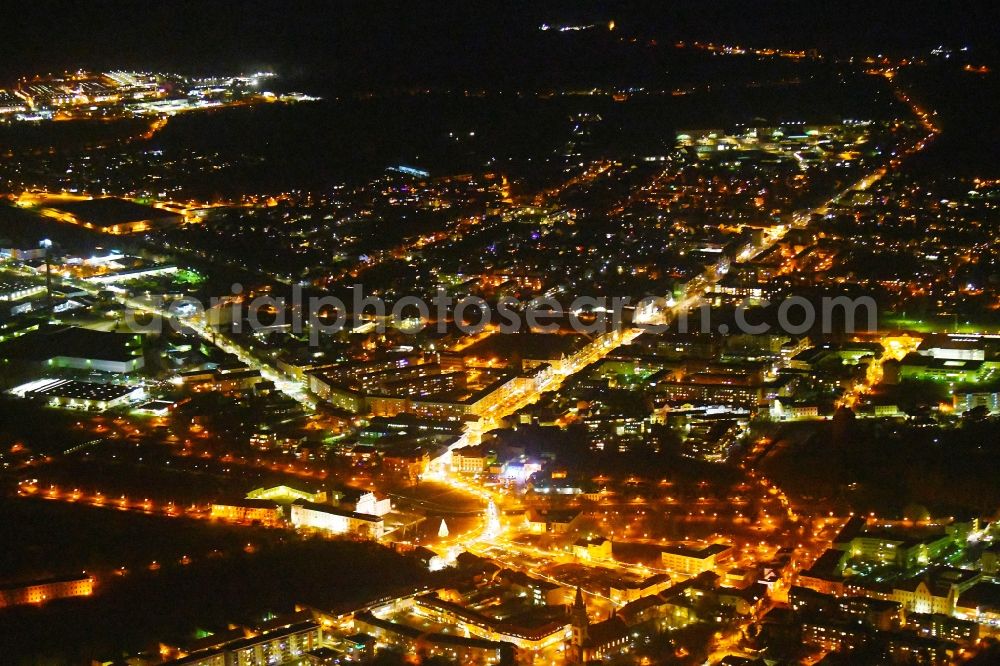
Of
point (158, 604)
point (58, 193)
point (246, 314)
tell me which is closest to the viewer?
point (158, 604)

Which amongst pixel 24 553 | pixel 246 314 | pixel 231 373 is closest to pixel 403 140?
pixel 246 314

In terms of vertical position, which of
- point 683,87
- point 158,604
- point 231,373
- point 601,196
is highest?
point 683,87

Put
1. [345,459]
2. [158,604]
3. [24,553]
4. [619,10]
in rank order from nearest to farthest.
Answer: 1. [158,604]
2. [24,553]
3. [345,459]
4. [619,10]

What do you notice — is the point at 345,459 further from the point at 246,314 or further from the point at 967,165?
the point at 967,165

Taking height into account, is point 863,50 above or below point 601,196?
above

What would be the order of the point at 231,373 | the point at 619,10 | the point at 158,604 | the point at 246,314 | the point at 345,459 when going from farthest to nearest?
the point at 619,10 → the point at 246,314 → the point at 231,373 → the point at 345,459 → the point at 158,604

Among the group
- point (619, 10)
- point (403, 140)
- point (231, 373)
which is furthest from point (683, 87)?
point (231, 373)

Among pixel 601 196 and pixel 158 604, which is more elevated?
pixel 601 196

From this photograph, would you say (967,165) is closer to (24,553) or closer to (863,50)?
(863,50)

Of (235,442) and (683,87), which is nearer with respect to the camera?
(235,442)
